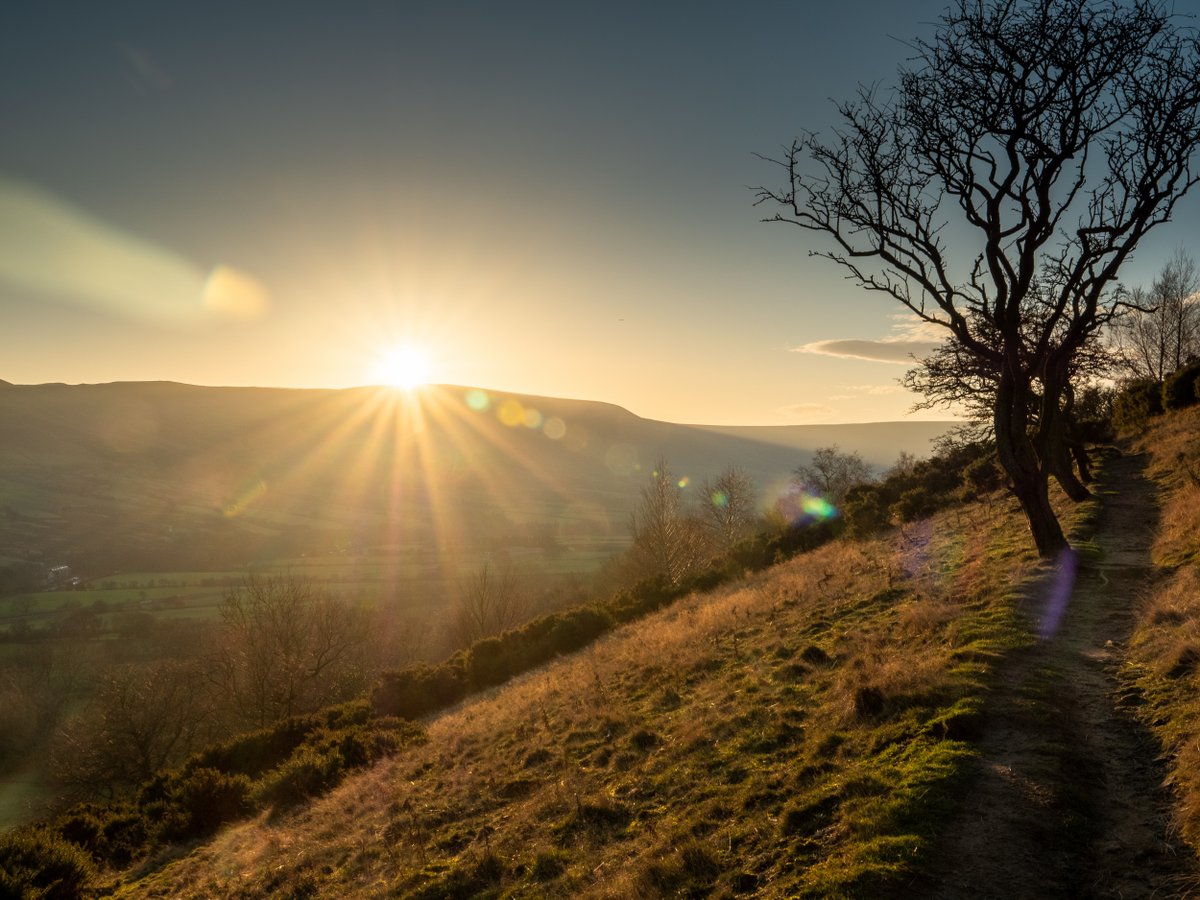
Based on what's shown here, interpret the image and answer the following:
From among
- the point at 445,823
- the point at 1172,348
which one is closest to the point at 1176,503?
the point at 445,823

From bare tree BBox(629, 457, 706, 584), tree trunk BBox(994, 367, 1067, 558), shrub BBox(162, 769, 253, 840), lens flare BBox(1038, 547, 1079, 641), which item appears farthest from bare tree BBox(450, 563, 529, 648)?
lens flare BBox(1038, 547, 1079, 641)

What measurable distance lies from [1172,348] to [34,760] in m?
83.7

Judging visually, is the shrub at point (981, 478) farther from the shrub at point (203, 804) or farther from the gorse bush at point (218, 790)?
the shrub at point (203, 804)

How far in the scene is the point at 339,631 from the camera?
50000mm

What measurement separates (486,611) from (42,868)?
4390 cm

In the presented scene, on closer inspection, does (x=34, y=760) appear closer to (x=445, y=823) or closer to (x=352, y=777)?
(x=352, y=777)

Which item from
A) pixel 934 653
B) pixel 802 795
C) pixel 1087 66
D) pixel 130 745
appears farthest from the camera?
pixel 130 745

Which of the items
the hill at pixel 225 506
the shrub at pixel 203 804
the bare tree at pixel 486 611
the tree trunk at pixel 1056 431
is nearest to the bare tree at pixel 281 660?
the bare tree at pixel 486 611

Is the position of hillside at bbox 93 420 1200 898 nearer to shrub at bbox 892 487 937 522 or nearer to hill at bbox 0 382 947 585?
shrub at bbox 892 487 937 522

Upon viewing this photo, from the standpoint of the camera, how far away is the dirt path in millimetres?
4906

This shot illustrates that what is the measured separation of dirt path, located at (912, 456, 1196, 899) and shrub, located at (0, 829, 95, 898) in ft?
46.2

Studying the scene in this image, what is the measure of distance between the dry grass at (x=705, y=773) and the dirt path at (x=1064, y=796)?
13.4 inches

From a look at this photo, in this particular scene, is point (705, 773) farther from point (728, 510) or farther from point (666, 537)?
point (728, 510)

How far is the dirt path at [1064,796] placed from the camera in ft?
16.1
